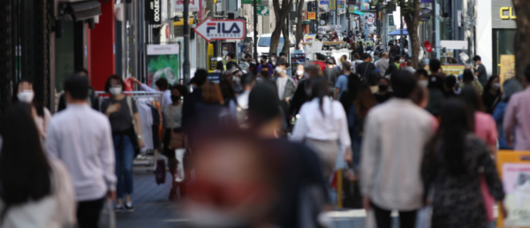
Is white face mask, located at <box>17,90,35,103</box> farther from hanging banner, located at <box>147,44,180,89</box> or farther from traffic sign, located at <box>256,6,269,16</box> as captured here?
traffic sign, located at <box>256,6,269,16</box>

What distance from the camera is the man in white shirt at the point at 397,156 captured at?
6043 mm

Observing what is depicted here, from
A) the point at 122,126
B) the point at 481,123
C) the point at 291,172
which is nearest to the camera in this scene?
the point at 291,172

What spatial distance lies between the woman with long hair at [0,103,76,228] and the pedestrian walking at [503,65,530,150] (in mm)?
5358

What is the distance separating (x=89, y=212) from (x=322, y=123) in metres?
3.26

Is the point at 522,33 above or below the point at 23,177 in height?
above

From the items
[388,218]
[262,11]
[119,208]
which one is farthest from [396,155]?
[262,11]

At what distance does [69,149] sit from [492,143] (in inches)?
141

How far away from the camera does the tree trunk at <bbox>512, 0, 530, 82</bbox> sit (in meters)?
9.62

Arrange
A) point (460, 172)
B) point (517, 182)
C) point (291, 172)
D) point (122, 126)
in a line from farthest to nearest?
point (122, 126) → point (517, 182) → point (460, 172) → point (291, 172)

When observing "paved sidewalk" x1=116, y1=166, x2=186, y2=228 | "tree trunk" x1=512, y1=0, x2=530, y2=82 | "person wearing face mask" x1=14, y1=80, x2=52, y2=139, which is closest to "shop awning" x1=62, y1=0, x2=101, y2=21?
"paved sidewalk" x1=116, y1=166, x2=186, y2=228

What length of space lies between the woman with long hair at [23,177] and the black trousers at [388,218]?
2.48 metres

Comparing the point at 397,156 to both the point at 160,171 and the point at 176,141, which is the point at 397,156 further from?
the point at 160,171

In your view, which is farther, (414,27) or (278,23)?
(278,23)

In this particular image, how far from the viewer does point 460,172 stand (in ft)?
18.7
